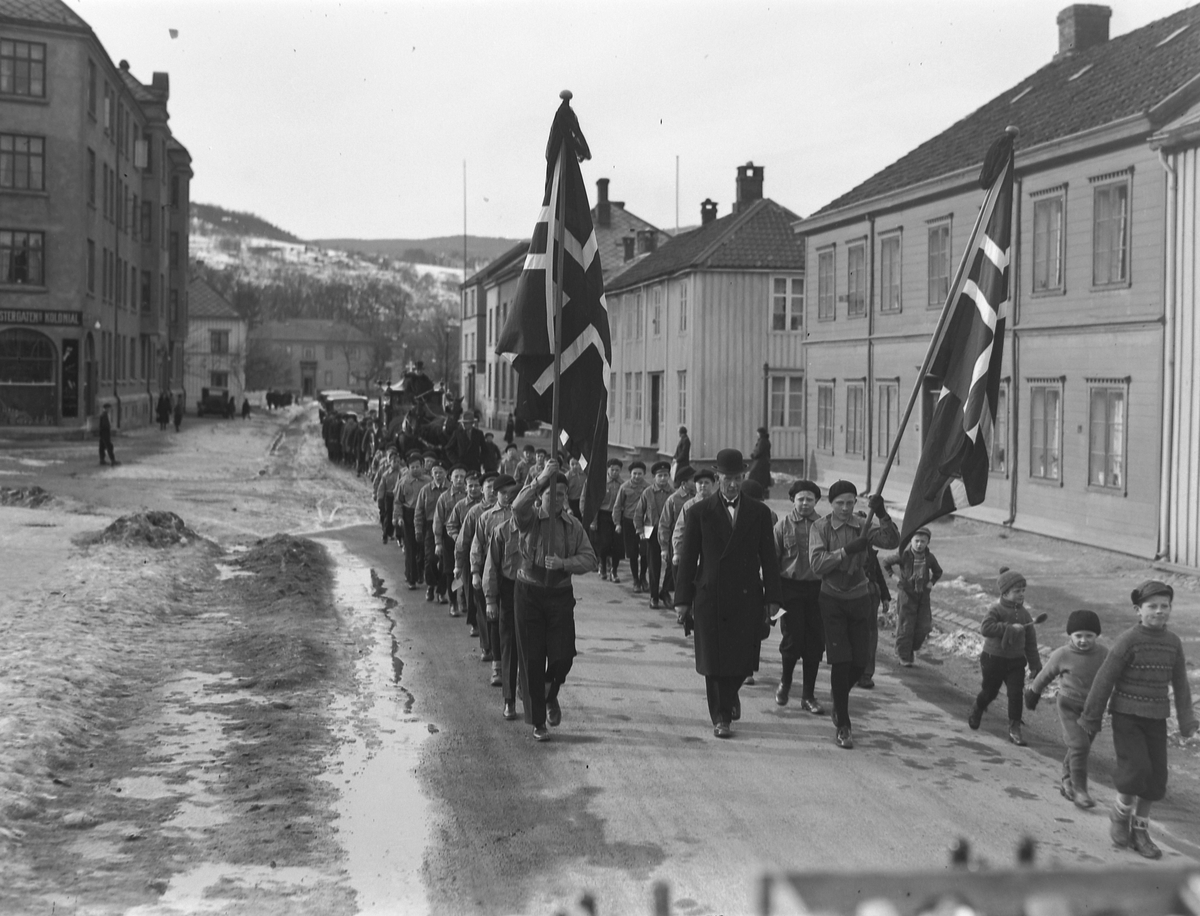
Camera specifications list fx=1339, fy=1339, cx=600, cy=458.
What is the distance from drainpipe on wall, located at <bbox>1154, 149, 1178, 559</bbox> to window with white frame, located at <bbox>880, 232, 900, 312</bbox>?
8.98 m

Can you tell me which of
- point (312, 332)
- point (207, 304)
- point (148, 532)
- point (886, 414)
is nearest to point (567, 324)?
point (148, 532)

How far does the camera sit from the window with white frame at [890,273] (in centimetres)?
2723

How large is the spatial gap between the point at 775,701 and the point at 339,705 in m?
3.40

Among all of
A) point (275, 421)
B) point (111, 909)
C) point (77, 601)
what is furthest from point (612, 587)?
point (275, 421)

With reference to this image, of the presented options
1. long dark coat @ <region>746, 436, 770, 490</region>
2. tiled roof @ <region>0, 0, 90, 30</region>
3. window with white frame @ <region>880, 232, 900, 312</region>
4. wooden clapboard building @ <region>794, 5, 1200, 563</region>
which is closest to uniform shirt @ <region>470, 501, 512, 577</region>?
wooden clapboard building @ <region>794, 5, 1200, 563</region>

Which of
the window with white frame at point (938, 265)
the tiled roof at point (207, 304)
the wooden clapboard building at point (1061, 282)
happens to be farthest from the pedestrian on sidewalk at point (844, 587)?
the tiled roof at point (207, 304)

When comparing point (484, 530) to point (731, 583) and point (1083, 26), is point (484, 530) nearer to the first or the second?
point (731, 583)

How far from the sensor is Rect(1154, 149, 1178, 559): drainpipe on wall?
18.0 metres

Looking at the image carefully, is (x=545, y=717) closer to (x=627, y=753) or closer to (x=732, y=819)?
(x=627, y=753)

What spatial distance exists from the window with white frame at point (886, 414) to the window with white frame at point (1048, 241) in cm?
547

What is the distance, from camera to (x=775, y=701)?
418 inches

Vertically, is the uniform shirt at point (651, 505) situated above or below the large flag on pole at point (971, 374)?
below

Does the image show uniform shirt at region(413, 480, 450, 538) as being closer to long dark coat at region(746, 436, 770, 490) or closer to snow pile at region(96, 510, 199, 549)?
snow pile at region(96, 510, 199, 549)

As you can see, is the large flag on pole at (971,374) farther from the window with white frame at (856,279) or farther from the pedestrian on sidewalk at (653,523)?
the window with white frame at (856,279)
